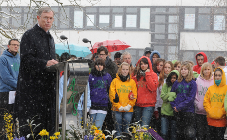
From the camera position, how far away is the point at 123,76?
6.00m

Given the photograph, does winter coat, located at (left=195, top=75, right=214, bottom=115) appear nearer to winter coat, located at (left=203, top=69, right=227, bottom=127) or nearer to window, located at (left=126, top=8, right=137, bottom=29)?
winter coat, located at (left=203, top=69, right=227, bottom=127)

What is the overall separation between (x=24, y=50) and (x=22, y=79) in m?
0.32

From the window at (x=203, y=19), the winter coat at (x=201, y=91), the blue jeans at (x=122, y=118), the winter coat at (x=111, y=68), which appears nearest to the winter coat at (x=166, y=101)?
Answer: the winter coat at (x=201, y=91)

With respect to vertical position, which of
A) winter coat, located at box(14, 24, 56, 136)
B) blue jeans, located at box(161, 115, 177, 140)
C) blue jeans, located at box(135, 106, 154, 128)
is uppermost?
winter coat, located at box(14, 24, 56, 136)

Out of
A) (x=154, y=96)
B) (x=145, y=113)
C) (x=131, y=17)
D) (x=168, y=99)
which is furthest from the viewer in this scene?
(x=131, y=17)

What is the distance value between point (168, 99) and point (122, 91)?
3.08 feet

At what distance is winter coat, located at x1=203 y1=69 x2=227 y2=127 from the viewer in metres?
5.59

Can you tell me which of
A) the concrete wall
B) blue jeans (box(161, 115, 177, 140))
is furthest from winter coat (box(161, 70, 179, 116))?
the concrete wall

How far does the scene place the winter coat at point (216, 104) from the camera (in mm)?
5586

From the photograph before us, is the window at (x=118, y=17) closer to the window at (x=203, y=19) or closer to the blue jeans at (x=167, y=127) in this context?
the window at (x=203, y=19)

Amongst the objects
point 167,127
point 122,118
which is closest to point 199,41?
point 167,127

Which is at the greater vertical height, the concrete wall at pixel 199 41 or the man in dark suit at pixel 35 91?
the concrete wall at pixel 199 41

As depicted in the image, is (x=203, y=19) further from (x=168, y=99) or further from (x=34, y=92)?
(x=34, y=92)

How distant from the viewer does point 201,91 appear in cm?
594
